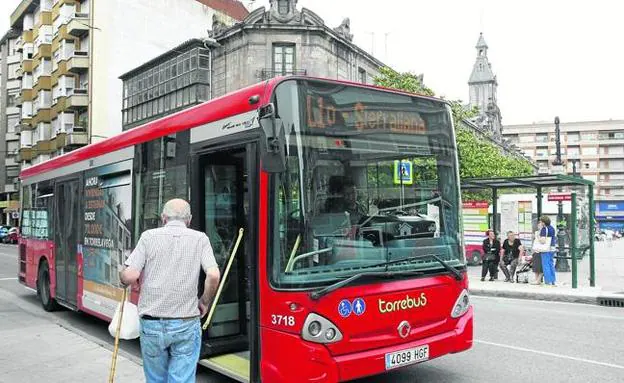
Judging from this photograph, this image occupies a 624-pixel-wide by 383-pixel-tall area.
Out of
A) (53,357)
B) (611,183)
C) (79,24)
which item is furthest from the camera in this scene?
(611,183)

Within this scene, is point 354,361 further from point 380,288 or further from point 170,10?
point 170,10

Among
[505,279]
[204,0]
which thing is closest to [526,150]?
[204,0]

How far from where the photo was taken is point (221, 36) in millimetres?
37156

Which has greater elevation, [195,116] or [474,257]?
[195,116]

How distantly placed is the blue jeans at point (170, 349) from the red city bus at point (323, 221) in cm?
97

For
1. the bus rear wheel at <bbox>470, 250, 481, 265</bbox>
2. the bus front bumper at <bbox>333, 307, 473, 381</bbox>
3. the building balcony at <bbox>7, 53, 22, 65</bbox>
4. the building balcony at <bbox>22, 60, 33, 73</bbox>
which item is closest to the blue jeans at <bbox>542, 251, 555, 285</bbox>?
the bus rear wheel at <bbox>470, 250, 481, 265</bbox>

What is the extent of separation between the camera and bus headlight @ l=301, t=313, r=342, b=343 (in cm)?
478

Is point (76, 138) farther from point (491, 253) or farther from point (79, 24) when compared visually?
point (491, 253)

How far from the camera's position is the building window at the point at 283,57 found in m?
35.8

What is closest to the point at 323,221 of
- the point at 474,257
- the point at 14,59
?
the point at 474,257

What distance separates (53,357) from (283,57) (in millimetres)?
30347

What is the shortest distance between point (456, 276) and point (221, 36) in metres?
34.0

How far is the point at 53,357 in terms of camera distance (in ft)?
24.2

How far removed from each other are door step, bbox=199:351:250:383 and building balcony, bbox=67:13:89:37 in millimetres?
45204
